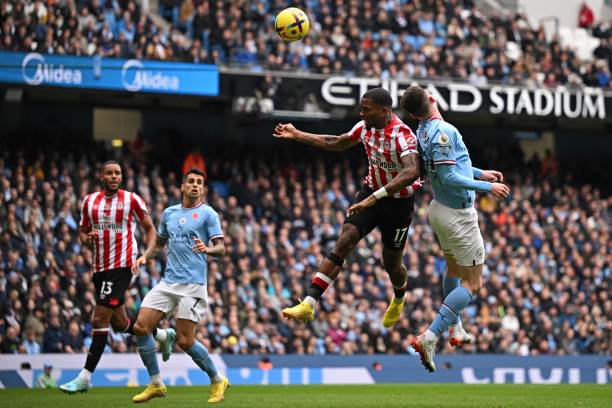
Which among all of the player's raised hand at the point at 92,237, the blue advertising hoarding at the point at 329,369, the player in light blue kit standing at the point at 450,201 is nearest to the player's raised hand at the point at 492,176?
the player in light blue kit standing at the point at 450,201

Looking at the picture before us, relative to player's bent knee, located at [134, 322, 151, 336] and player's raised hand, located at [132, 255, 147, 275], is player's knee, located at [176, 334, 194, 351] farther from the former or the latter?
player's raised hand, located at [132, 255, 147, 275]

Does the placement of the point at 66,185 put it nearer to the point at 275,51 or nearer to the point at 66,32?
the point at 66,32

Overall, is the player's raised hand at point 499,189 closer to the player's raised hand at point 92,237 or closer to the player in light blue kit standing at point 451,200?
the player in light blue kit standing at point 451,200

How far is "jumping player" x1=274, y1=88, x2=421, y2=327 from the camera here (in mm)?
12141

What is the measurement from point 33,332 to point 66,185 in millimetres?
4640

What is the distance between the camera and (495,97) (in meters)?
29.0

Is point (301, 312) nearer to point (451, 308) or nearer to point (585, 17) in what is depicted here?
point (451, 308)

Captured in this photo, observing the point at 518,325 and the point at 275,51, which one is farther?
the point at 275,51

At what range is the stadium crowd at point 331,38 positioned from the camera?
24.7m

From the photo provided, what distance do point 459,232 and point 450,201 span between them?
0.34m

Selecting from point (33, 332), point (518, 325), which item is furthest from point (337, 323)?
point (33, 332)

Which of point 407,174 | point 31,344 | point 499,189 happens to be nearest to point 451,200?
point 407,174

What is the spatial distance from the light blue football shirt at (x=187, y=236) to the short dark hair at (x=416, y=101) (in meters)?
2.79

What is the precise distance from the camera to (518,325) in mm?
25828
